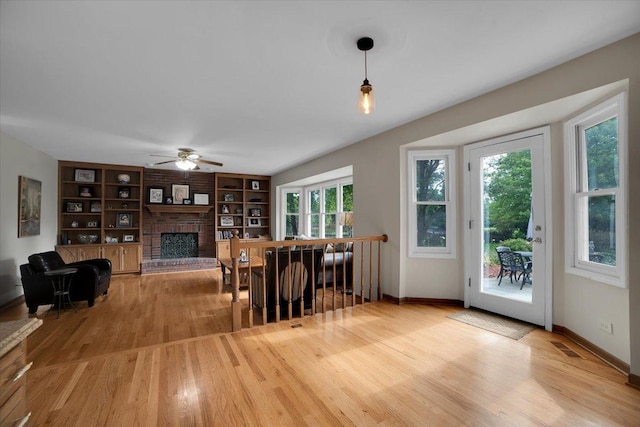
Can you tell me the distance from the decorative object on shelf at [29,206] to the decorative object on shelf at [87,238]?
56.9 inches

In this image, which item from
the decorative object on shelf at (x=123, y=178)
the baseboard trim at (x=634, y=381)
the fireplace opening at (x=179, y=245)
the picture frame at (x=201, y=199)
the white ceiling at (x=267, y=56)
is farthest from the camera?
the picture frame at (x=201, y=199)

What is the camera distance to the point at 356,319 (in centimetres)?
346

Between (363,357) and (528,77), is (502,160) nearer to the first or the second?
(528,77)

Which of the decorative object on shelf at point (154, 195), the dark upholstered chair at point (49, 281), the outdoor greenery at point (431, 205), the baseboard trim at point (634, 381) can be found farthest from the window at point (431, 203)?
the decorative object on shelf at point (154, 195)

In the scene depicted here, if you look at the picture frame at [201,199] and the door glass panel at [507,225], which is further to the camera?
the picture frame at [201,199]

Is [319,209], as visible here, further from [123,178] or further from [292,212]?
[123,178]

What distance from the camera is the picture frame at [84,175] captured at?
6535 mm

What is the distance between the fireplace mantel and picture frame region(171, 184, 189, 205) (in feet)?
0.66

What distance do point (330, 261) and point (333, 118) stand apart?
7.20ft

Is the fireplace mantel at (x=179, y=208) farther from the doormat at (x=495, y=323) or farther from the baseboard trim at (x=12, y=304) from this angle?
the doormat at (x=495, y=323)

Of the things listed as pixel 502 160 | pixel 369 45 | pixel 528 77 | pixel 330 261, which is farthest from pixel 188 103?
pixel 502 160

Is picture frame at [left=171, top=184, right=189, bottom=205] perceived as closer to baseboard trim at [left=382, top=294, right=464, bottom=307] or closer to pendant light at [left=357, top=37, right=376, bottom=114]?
baseboard trim at [left=382, top=294, right=464, bottom=307]

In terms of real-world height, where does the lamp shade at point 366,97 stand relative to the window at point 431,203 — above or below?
above

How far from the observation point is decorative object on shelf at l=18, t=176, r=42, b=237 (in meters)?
4.51
